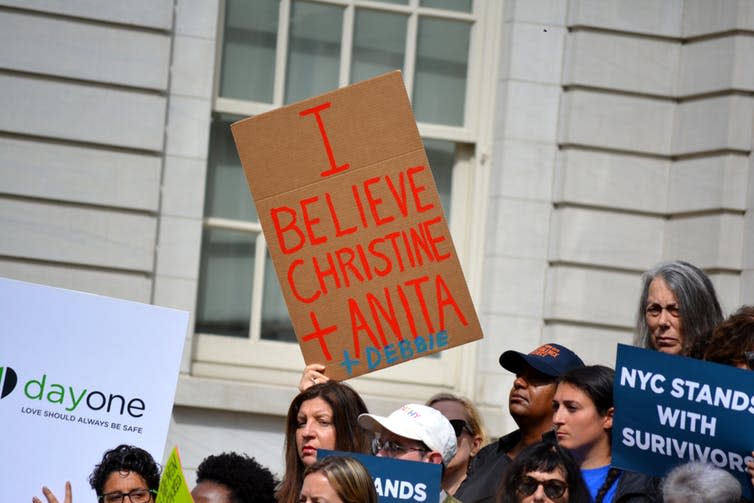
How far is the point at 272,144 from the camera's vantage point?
20.0 feet

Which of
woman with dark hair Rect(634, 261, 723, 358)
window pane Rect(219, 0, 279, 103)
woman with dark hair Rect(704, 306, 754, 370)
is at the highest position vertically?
window pane Rect(219, 0, 279, 103)

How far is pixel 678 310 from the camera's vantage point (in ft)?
18.7

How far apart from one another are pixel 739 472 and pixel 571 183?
17.6 ft

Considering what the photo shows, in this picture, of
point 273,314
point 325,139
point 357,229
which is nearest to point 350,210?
point 357,229

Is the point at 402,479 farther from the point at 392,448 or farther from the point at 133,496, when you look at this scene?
the point at 133,496

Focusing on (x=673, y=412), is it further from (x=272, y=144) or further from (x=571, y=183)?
(x=571, y=183)

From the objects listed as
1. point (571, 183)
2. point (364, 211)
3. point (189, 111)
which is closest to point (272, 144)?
point (364, 211)

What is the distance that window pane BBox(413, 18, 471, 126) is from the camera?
1014cm

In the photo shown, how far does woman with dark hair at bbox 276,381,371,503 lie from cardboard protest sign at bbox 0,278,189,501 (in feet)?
1.66

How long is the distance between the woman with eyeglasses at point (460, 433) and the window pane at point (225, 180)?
337 cm

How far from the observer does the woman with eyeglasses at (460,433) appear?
6207 millimetres

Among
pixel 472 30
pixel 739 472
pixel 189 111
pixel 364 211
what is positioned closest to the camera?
pixel 739 472

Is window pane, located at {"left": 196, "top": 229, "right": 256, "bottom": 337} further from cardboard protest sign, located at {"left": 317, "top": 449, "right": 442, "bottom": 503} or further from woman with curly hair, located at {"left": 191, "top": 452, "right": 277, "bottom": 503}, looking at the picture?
cardboard protest sign, located at {"left": 317, "top": 449, "right": 442, "bottom": 503}

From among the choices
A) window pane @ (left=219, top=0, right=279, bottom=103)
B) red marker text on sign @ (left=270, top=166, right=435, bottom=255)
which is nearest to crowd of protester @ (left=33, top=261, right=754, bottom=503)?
red marker text on sign @ (left=270, top=166, right=435, bottom=255)
